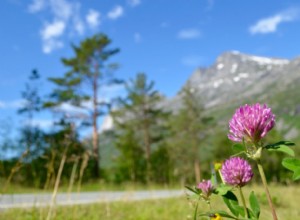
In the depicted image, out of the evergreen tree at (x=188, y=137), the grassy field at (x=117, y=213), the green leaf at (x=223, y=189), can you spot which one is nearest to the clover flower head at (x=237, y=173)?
the green leaf at (x=223, y=189)

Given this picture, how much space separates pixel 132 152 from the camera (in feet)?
110

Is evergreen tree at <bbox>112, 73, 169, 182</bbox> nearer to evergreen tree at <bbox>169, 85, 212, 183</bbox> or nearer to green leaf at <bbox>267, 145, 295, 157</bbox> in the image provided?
evergreen tree at <bbox>169, 85, 212, 183</bbox>

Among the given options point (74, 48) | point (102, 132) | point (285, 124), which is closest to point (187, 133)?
point (102, 132)

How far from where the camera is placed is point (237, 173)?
1.24m

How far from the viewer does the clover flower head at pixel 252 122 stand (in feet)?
3.53

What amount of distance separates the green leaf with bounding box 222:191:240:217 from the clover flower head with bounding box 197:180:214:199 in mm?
75

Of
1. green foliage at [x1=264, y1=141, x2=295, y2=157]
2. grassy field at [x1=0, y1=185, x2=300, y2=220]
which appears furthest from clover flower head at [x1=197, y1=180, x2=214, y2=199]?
grassy field at [x1=0, y1=185, x2=300, y2=220]

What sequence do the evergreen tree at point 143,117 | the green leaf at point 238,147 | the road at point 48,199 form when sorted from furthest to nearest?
the evergreen tree at point 143,117 → the road at point 48,199 → the green leaf at point 238,147

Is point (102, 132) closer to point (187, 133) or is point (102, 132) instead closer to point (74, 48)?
point (74, 48)

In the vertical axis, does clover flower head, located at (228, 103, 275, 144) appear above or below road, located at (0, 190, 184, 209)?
below

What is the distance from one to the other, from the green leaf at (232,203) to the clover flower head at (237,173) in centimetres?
4

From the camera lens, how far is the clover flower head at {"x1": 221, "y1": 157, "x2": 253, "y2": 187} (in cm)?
124

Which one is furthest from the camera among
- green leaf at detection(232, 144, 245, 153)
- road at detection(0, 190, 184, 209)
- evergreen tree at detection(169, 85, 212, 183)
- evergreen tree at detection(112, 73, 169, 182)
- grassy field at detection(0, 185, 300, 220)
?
evergreen tree at detection(169, 85, 212, 183)

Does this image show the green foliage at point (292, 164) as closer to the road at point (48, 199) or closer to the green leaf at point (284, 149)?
the green leaf at point (284, 149)
